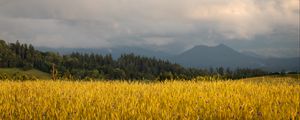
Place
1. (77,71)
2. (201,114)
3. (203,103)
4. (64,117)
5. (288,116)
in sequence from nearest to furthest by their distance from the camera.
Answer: (288,116) < (64,117) < (201,114) < (203,103) < (77,71)

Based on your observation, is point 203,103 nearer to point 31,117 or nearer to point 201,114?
point 201,114

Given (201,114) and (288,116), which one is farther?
(201,114)

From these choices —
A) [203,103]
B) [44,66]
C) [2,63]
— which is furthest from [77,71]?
[203,103]

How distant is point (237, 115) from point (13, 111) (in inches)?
200

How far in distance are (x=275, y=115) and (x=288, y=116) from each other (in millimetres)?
256

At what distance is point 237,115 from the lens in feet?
26.1

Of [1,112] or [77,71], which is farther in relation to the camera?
[77,71]

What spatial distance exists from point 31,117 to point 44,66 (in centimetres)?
18775

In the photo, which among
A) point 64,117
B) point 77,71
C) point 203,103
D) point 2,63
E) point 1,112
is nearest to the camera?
point 64,117

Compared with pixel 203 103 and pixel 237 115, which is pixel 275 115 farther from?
pixel 203 103

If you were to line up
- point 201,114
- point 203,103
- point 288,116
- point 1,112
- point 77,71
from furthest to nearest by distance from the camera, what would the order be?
point 77,71 < point 203,103 < point 1,112 < point 201,114 < point 288,116

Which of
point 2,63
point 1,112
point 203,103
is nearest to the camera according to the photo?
point 1,112

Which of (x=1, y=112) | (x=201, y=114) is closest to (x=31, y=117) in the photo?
(x=1, y=112)

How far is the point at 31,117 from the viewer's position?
307 inches
